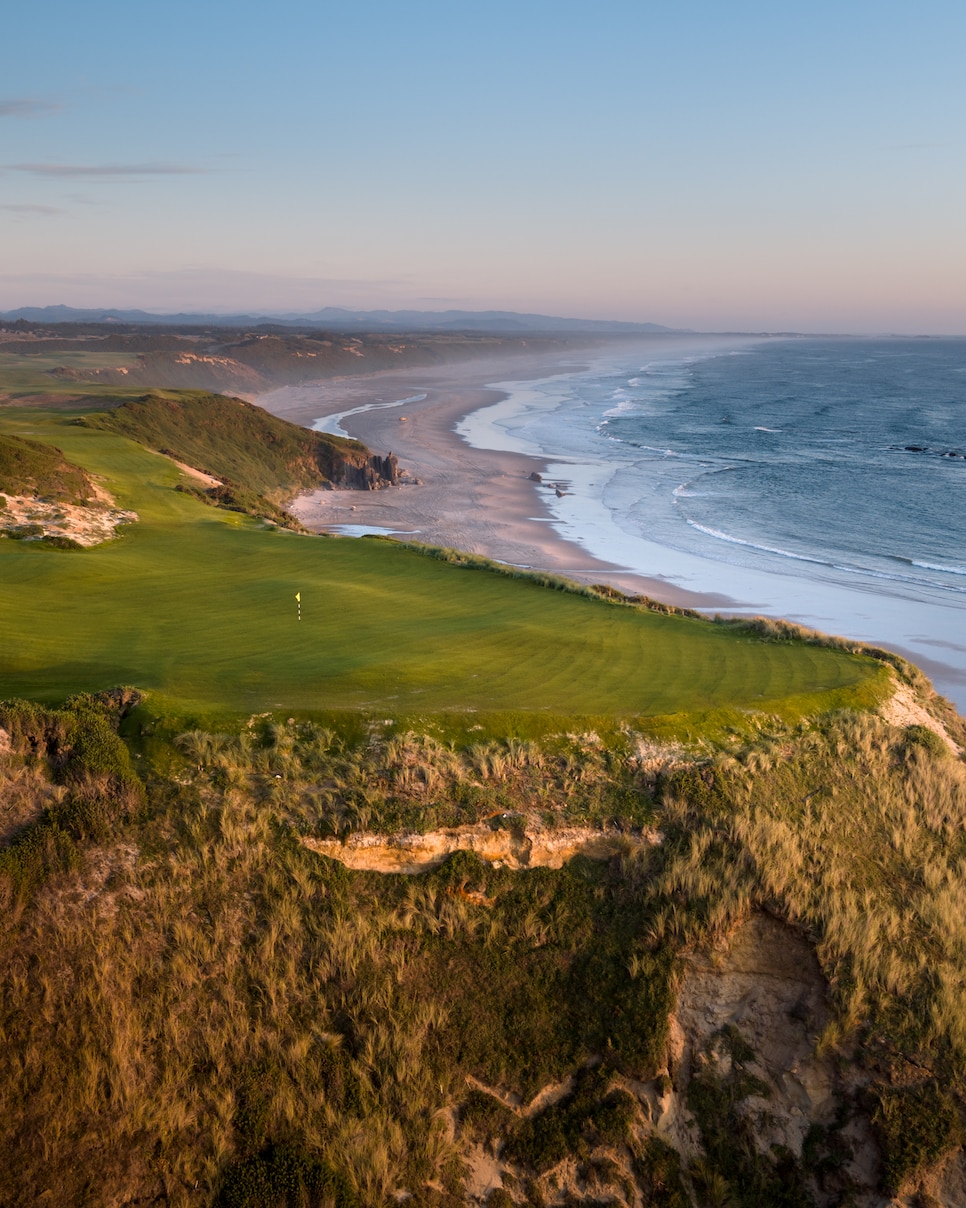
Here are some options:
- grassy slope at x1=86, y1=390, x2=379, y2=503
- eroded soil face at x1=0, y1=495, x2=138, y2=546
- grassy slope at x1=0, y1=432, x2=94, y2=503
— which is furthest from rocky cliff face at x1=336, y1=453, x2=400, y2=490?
eroded soil face at x1=0, y1=495, x2=138, y2=546

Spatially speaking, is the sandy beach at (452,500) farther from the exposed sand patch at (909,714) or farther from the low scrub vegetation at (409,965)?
→ the low scrub vegetation at (409,965)

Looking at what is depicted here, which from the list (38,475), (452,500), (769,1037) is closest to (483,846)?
(769,1037)

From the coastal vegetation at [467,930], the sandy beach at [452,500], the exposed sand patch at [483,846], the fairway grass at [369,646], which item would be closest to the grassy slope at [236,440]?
the sandy beach at [452,500]

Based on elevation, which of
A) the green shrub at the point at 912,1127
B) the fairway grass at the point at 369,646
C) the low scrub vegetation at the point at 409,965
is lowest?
the green shrub at the point at 912,1127

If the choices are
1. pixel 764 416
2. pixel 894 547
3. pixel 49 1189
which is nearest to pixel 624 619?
pixel 49 1189

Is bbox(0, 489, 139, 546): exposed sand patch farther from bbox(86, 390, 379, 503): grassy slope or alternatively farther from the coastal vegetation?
bbox(86, 390, 379, 503): grassy slope

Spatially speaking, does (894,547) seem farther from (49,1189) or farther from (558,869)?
(49,1189)
